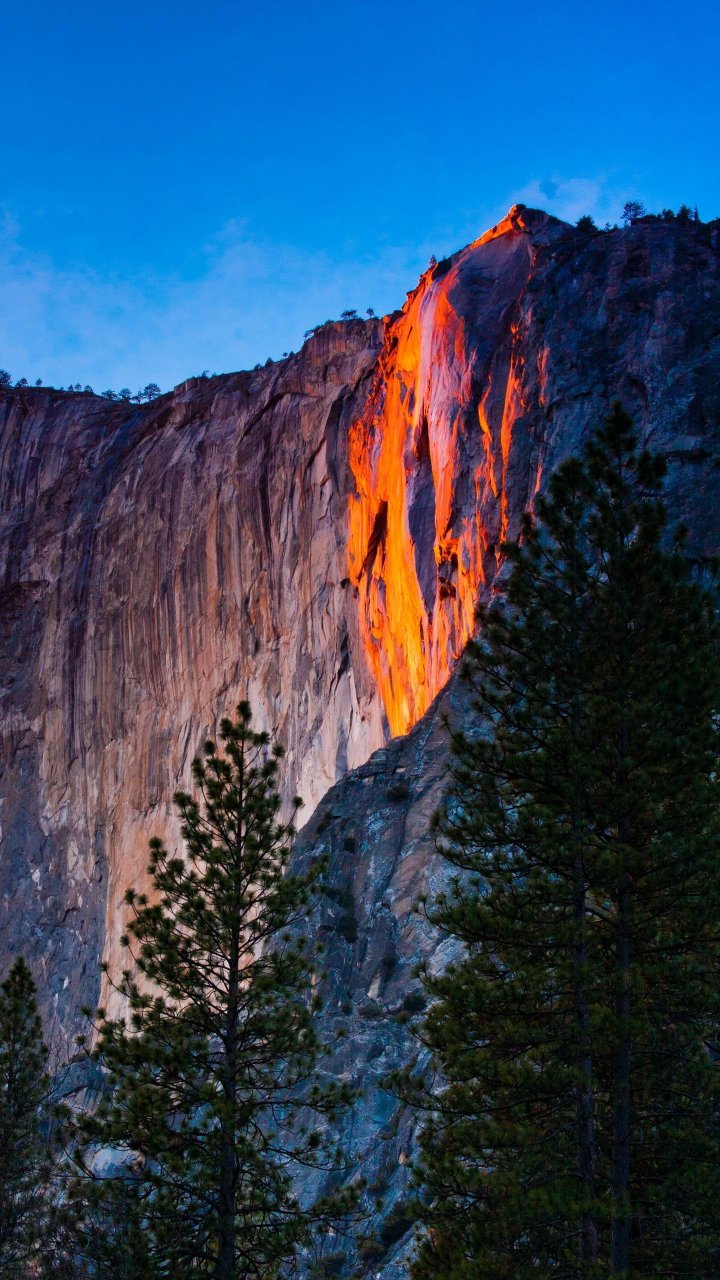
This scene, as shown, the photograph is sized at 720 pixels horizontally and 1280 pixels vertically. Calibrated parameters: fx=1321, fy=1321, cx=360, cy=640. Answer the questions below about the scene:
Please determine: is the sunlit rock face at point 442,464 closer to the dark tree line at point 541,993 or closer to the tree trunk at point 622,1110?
the dark tree line at point 541,993

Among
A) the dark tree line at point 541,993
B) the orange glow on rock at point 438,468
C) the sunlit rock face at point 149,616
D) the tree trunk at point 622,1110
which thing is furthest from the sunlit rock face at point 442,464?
the tree trunk at point 622,1110

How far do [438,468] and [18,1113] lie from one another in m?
26.3

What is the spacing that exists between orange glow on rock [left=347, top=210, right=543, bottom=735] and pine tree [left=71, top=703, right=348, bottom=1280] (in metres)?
21.2

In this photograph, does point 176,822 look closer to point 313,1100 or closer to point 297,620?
point 297,620

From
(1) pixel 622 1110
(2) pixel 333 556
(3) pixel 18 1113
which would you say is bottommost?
(1) pixel 622 1110

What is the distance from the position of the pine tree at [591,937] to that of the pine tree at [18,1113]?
6579 mm

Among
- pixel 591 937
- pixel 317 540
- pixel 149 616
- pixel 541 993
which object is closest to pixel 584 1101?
pixel 541 993

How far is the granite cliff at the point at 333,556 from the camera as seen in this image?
116 feet

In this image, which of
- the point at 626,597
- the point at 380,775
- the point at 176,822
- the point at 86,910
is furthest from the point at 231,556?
the point at 626,597

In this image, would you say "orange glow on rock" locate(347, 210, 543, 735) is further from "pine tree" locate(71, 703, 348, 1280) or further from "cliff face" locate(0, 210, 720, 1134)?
"pine tree" locate(71, 703, 348, 1280)

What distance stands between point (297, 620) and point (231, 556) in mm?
6333

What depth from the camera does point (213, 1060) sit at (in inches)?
669

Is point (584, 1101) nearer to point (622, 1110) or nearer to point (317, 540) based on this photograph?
point (622, 1110)

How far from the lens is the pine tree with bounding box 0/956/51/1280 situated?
20.1 meters
